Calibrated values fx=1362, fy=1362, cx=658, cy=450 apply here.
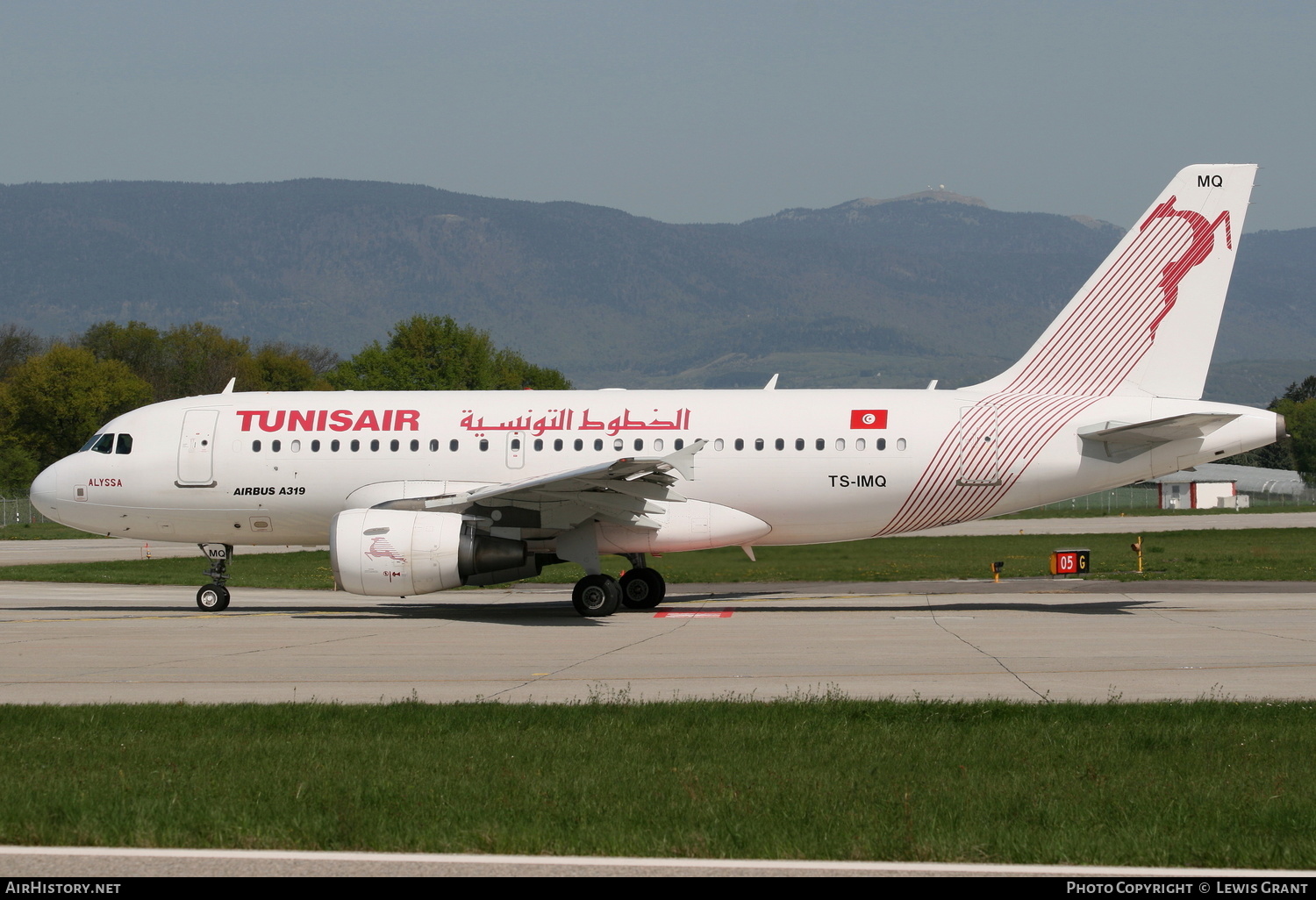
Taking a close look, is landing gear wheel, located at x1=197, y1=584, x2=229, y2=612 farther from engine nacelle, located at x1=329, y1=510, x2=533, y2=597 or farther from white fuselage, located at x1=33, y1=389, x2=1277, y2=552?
engine nacelle, located at x1=329, y1=510, x2=533, y2=597

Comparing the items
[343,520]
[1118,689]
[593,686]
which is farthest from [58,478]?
[1118,689]

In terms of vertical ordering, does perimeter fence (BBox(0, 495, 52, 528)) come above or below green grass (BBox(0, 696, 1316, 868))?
above

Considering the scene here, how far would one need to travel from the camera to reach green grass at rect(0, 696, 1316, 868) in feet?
25.6

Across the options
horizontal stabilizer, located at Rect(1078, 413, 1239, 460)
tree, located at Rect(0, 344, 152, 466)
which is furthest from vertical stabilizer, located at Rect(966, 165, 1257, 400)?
tree, located at Rect(0, 344, 152, 466)

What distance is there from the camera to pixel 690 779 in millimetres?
9414

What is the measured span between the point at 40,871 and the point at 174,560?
35559 millimetres

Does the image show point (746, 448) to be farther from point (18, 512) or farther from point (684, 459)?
point (18, 512)

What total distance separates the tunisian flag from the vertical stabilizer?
238 centimetres

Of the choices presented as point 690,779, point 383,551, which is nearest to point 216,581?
point 383,551

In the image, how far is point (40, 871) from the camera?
24.0 ft

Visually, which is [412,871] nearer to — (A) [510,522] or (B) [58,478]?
(A) [510,522]

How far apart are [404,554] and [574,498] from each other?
2979 millimetres

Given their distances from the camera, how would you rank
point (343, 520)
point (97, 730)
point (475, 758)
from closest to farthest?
1. point (475, 758)
2. point (97, 730)
3. point (343, 520)

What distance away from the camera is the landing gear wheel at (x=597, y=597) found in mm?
22922
